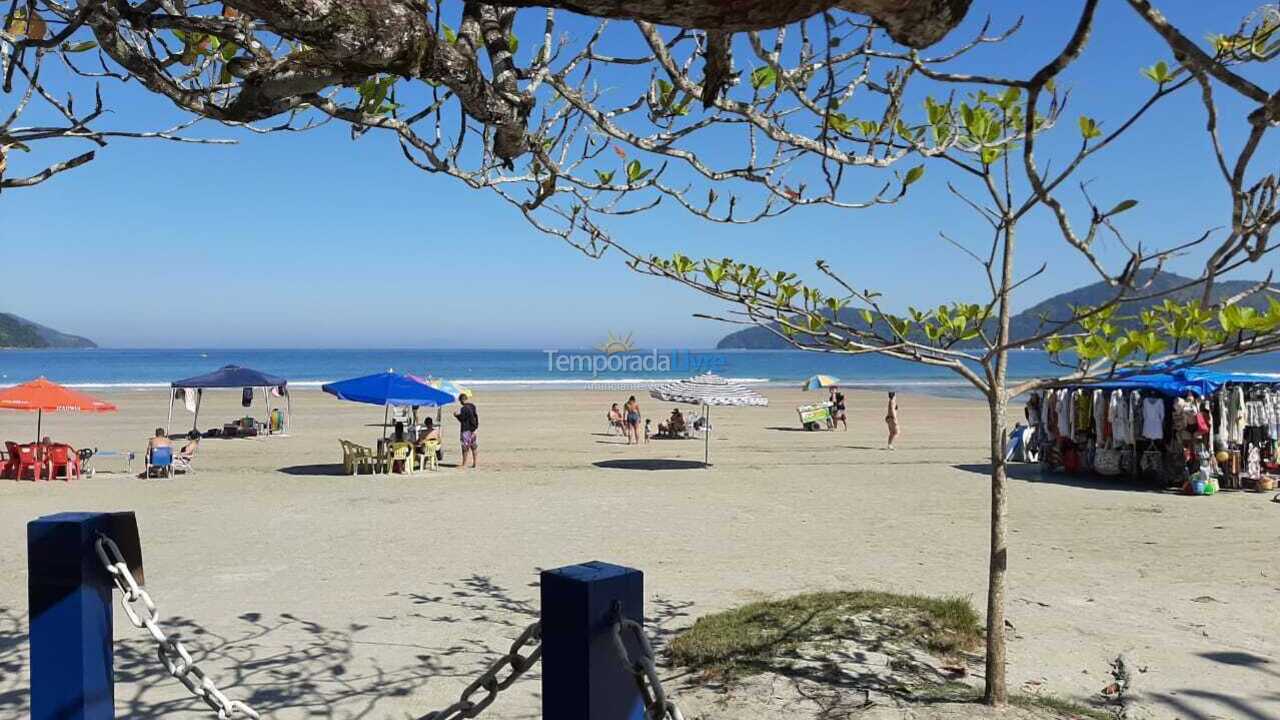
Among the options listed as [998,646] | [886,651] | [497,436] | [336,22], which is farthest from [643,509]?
[497,436]

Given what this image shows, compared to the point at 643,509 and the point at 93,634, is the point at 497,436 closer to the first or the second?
the point at 643,509

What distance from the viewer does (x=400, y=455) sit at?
16297mm

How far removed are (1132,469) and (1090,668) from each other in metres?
10.6

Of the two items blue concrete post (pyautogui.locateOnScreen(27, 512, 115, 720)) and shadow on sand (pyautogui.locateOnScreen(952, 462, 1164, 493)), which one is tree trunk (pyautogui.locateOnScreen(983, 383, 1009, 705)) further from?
shadow on sand (pyautogui.locateOnScreen(952, 462, 1164, 493))

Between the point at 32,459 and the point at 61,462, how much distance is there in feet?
1.36

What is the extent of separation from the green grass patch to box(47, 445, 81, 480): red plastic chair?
1319 cm

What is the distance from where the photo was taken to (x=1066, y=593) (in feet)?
25.6

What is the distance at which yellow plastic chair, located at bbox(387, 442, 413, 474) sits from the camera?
53.3ft

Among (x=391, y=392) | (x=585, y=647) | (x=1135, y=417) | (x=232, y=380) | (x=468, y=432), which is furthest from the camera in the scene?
(x=232, y=380)

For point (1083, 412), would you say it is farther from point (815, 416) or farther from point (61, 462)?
point (61, 462)

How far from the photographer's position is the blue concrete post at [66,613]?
3.07 m

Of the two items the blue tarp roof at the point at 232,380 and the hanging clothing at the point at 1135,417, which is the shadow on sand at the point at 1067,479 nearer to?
the hanging clothing at the point at 1135,417

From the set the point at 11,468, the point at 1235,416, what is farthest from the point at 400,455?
the point at 1235,416

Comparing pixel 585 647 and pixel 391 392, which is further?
pixel 391 392
